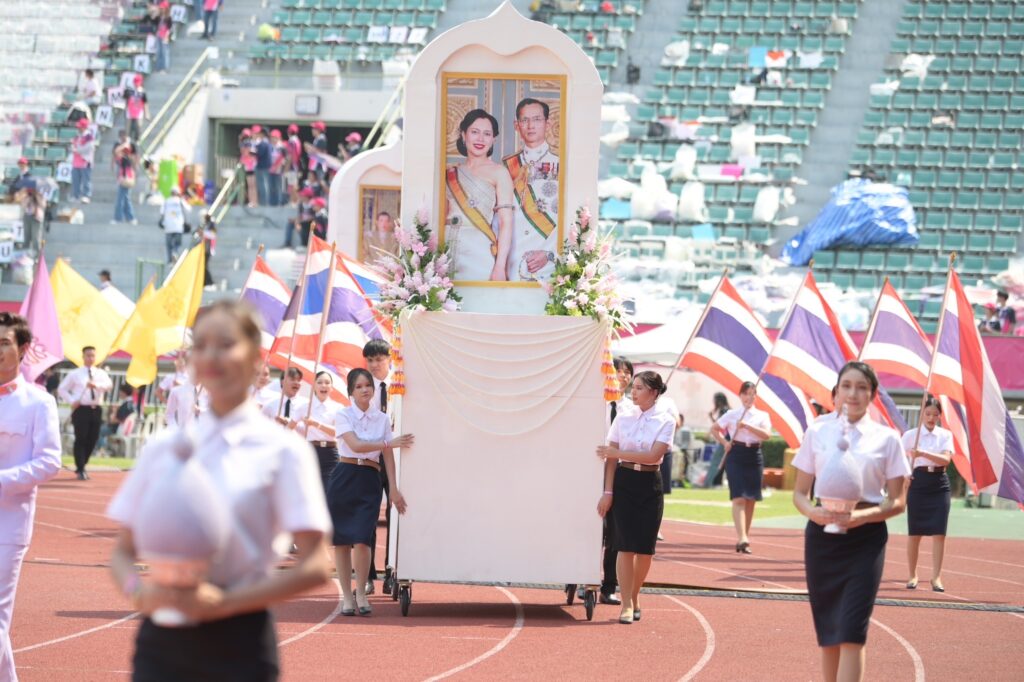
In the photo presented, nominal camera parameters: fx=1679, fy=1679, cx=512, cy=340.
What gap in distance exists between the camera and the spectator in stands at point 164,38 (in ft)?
141

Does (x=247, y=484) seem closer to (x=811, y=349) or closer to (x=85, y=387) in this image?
(x=811, y=349)

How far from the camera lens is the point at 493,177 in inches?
515

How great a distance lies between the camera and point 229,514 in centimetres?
432

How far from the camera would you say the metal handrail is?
131 feet

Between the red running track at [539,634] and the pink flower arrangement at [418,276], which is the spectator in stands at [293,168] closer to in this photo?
the red running track at [539,634]

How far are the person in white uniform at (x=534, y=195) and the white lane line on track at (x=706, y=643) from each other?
2903 millimetres

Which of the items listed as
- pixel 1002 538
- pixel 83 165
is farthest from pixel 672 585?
pixel 83 165

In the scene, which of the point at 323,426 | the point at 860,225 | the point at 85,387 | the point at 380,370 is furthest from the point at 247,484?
the point at 860,225

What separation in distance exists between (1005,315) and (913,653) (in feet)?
61.6

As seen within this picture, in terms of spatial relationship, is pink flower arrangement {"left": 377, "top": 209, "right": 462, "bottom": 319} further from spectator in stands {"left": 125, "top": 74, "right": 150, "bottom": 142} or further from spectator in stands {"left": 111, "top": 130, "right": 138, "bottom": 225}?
spectator in stands {"left": 125, "top": 74, "right": 150, "bottom": 142}

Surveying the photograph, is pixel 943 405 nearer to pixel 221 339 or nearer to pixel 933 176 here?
pixel 221 339

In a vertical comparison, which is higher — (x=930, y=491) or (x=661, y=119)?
(x=661, y=119)

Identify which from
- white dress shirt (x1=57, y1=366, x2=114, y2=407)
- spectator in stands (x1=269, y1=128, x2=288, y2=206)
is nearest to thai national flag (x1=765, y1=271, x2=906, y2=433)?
white dress shirt (x1=57, y1=366, x2=114, y2=407)

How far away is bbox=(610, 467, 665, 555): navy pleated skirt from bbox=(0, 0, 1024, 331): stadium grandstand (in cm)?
1894
